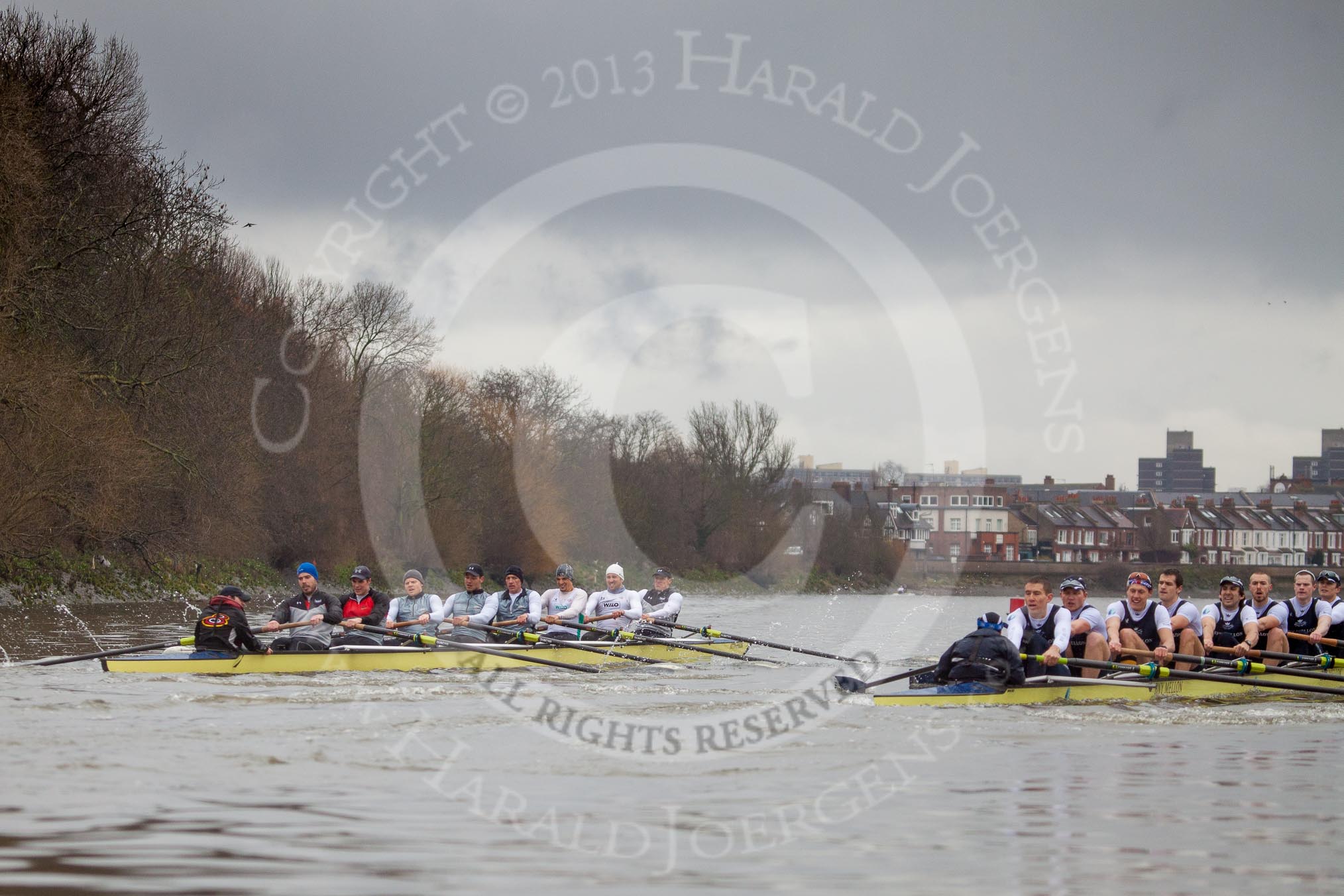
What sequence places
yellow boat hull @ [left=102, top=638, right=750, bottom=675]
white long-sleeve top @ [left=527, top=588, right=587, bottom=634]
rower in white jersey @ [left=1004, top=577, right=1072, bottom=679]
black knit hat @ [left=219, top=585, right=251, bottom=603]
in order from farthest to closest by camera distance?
1. white long-sleeve top @ [left=527, top=588, right=587, bottom=634]
2. black knit hat @ [left=219, top=585, right=251, bottom=603]
3. yellow boat hull @ [left=102, top=638, right=750, bottom=675]
4. rower in white jersey @ [left=1004, top=577, right=1072, bottom=679]

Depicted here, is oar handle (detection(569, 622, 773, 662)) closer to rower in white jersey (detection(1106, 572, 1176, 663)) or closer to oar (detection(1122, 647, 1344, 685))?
rower in white jersey (detection(1106, 572, 1176, 663))

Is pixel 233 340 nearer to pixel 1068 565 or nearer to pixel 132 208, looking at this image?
pixel 132 208

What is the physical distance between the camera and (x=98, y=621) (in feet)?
77.8

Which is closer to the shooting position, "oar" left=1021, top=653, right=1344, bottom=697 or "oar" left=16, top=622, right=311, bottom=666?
"oar" left=1021, top=653, right=1344, bottom=697

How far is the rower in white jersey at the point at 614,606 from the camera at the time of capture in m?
18.4

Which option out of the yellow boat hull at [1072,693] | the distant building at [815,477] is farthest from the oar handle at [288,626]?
the distant building at [815,477]

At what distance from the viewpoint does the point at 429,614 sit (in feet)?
54.9

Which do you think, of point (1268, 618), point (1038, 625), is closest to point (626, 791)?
point (1038, 625)

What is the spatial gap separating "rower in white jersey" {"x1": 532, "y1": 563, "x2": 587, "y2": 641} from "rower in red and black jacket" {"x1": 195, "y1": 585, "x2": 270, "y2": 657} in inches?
167

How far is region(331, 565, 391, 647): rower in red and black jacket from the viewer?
15727 mm

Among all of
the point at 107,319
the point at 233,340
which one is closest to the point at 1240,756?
the point at 107,319

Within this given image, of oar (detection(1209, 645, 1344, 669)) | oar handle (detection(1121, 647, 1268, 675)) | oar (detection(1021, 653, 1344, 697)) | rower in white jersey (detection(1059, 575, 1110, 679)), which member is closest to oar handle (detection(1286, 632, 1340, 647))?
oar (detection(1209, 645, 1344, 669))

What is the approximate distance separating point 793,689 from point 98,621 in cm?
1368

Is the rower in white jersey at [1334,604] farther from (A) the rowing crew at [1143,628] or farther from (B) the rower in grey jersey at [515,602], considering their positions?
(B) the rower in grey jersey at [515,602]
